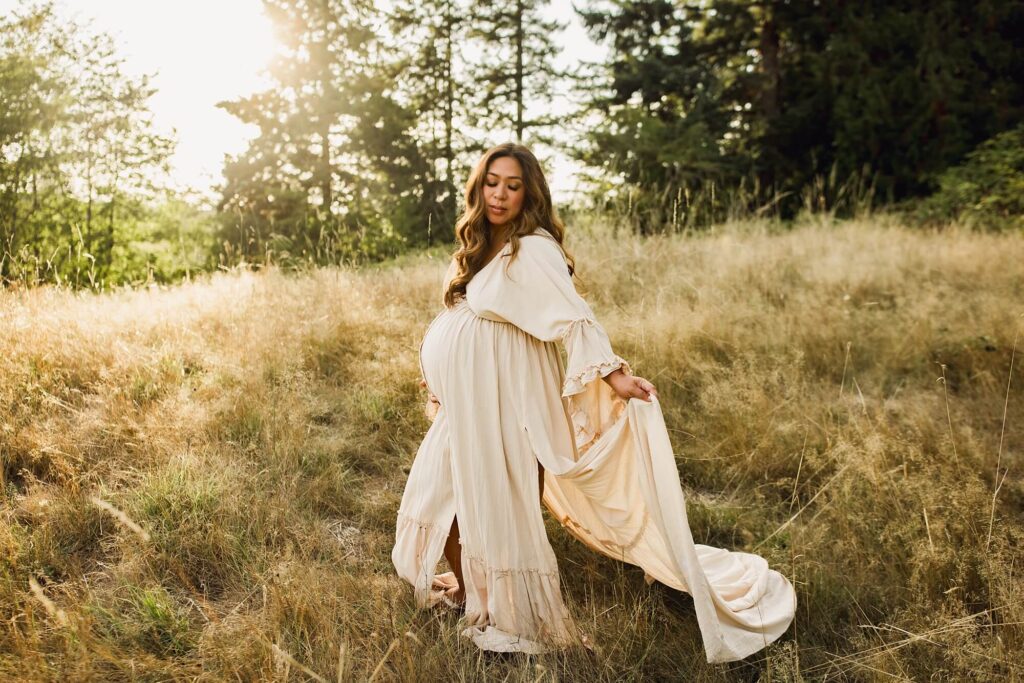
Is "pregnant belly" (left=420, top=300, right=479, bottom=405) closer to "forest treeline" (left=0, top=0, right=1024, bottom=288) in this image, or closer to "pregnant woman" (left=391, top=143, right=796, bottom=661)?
"pregnant woman" (left=391, top=143, right=796, bottom=661)

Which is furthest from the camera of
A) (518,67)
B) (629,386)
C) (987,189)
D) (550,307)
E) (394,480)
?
(518,67)

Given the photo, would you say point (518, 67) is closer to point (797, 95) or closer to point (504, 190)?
point (797, 95)

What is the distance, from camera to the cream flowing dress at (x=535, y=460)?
2.11 metres

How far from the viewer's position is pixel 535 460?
2.27 m

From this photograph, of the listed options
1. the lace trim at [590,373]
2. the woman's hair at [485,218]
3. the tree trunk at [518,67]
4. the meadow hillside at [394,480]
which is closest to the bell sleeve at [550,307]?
the lace trim at [590,373]

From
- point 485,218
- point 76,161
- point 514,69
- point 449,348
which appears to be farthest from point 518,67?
point 449,348

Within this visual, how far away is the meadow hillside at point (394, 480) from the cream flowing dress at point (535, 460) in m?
0.18

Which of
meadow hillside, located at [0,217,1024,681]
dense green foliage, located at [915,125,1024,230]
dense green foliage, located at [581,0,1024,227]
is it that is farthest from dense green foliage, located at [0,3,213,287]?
dense green foliage, located at [915,125,1024,230]

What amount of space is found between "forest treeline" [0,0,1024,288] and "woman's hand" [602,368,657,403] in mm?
6967

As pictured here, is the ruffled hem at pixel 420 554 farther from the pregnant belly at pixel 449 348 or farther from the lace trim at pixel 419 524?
the pregnant belly at pixel 449 348

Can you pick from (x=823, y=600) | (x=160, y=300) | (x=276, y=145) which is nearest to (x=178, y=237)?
(x=276, y=145)

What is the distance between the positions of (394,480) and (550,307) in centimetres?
175

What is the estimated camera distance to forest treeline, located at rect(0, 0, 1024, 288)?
10062 mm

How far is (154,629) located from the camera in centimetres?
224
